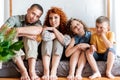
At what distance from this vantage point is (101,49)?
1869 mm

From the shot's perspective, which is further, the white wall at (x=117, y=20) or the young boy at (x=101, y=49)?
the white wall at (x=117, y=20)

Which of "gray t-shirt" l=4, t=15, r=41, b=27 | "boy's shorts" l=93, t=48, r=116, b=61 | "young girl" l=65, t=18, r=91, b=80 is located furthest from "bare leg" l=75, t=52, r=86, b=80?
"gray t-shirt" l=4, t=15, r=41, b=27

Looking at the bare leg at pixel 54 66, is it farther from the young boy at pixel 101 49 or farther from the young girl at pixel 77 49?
the young boy at pixel 101 49

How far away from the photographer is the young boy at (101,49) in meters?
1.70

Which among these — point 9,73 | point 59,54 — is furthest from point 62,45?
point 9,73

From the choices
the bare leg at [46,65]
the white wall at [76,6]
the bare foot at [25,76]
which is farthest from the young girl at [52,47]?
the white wall at [76,6]

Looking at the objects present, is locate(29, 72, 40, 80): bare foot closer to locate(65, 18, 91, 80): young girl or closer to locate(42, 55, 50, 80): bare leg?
locate(42, 55, 50, 80): bare leg

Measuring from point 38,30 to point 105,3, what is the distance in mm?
1474

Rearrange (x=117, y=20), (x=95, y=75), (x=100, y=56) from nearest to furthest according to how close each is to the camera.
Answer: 1. (x=95, y=75)
2. (x=100, y=56)
3. (x=117, y=20)

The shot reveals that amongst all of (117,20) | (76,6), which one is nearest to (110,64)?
(117,20)

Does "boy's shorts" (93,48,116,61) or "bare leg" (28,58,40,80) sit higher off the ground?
"boy's shorts" (93,48,116,61)

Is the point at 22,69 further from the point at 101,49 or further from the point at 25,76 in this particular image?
the point at 101,49

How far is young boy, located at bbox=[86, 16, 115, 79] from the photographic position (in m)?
1.70

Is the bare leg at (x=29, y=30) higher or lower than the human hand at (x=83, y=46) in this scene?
higher
